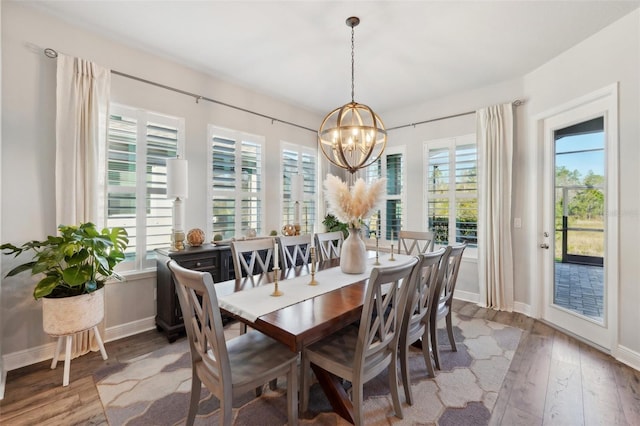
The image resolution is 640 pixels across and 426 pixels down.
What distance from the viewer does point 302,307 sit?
1.60 metres

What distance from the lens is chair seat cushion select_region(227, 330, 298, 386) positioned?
1.44 metres

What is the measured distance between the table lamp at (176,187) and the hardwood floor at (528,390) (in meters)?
1.00

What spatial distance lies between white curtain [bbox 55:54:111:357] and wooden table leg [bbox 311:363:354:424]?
7.29ft

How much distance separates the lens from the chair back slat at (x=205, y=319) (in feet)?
4.07

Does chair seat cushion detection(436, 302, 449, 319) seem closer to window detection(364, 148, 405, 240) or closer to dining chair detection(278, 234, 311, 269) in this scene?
dining chair detection(278, 234, 311, 269)

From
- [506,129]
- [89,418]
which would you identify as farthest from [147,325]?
[506,129]

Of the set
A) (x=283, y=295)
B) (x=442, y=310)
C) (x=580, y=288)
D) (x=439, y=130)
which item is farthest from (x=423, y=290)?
(x=439, y=130)

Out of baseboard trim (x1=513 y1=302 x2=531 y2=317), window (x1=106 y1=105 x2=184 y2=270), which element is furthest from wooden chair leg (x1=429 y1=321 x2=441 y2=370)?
window (x1=106 y1=105 x2=184 y2=270)

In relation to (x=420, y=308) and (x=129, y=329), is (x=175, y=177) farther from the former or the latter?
(x=420, y=308)

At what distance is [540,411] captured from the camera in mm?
1808

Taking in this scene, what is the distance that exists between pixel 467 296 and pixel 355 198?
283 cm

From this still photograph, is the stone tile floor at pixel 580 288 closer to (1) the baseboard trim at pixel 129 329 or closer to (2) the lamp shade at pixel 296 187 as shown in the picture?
(2) the lamp shade at pixel 296 187

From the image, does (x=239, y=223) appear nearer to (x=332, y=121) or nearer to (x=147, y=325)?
(x=147, y=325)

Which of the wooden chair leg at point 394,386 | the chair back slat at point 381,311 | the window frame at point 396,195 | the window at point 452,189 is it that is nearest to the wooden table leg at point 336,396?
the wooden chair leg at point 394,386
